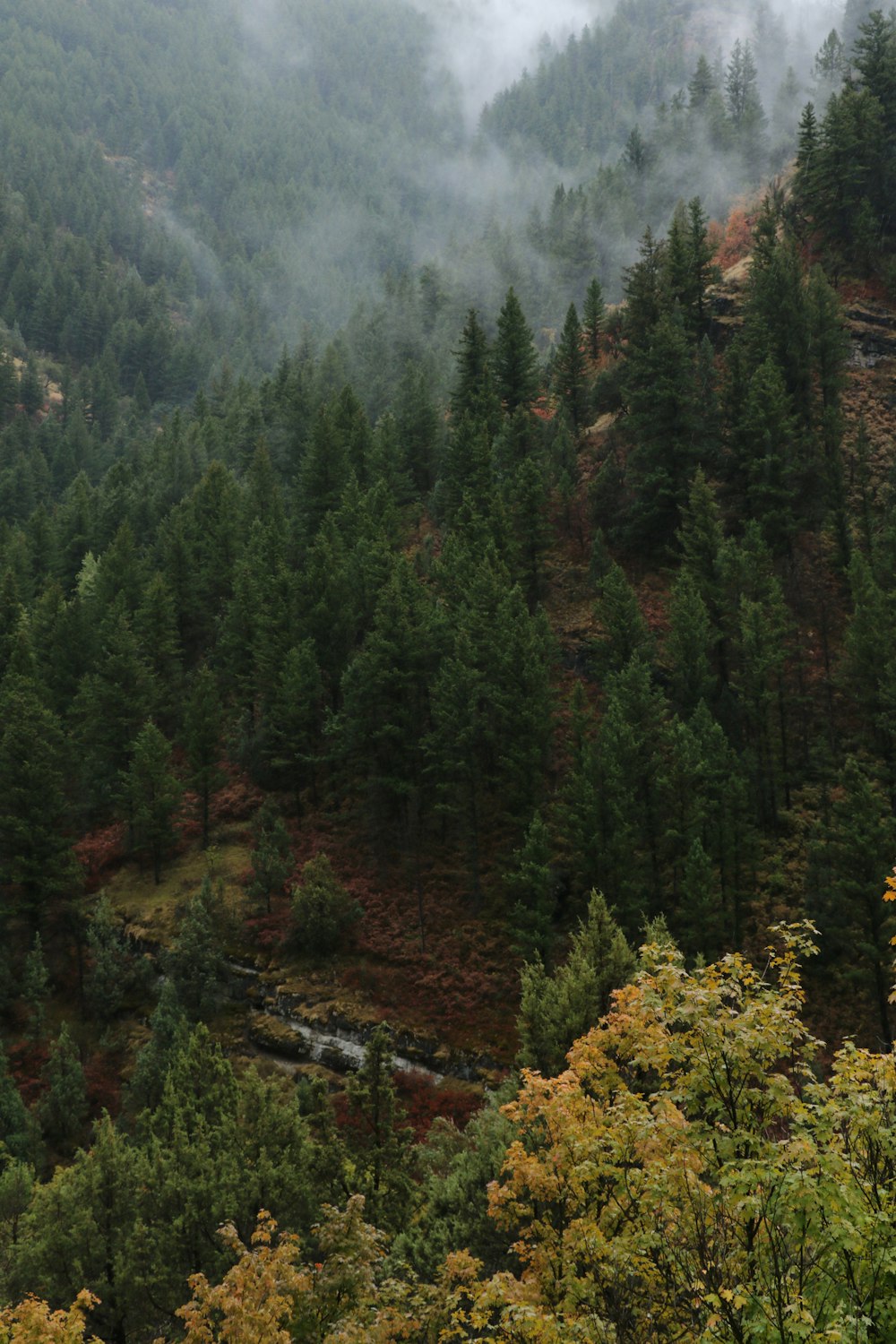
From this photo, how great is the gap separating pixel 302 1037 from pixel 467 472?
3965 cm

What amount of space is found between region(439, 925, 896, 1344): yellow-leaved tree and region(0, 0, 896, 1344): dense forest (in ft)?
0.29

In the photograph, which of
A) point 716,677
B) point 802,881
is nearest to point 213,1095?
point 802,881

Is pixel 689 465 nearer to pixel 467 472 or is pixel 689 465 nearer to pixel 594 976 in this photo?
pixel 467 472

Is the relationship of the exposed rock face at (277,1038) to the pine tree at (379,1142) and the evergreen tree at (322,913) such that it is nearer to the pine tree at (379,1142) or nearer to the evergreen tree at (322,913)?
the evergreen tree at (322,913)

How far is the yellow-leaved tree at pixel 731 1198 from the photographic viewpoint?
27.1 ft

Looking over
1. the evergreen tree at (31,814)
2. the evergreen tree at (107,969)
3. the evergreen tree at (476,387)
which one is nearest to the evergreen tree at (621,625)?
the evergreen tree at (476,387)

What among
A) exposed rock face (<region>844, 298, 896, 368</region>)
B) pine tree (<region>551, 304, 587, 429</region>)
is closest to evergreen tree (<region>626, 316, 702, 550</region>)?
pine tree (<region>551, 304, 587, 429</region>)

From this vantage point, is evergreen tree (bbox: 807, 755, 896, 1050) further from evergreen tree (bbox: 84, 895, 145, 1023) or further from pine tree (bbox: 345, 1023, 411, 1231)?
evergreen tree (bbox: 84, 895, 145, 1023)

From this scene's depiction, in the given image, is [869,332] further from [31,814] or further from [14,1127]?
[14,1127]

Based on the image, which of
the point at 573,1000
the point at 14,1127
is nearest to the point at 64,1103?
the point at 14,1127

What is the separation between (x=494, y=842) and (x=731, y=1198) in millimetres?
41813

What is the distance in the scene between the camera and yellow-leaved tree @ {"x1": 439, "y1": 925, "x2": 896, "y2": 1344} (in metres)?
8.27

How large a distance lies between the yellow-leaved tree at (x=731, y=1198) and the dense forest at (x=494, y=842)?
0.29ft

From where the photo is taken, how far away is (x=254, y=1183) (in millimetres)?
24094
